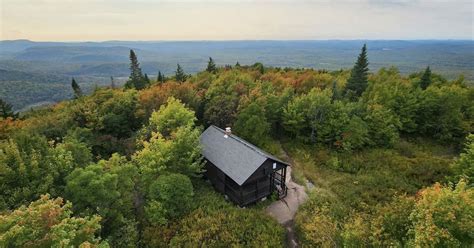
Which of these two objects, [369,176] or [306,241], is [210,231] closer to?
[306,241]

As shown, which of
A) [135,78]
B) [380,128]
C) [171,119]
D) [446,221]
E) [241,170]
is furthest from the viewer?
[135,78]

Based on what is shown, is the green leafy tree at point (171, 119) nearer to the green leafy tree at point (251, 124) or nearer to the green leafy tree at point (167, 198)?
the green leafy tree at point (251, 124)

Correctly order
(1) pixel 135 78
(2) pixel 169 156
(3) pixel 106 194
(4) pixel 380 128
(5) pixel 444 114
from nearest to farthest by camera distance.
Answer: (3) pixel 106 194, (2) pixel 169 156, (4) pixel 380 128, (5) pixel 444 114, (1) pixel 135 78

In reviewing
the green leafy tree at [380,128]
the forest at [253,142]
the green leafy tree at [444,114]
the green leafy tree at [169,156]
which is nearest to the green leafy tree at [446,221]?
the forest at [253,142]

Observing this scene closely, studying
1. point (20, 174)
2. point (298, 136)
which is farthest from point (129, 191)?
point (298, 136)

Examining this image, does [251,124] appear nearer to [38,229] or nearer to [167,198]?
[167,198]

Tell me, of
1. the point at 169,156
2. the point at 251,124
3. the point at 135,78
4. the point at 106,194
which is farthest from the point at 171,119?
the point at 135,78

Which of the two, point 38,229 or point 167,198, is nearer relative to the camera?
point 38,229

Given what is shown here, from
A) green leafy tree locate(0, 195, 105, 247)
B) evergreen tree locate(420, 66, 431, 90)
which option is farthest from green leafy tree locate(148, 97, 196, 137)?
evergreen tree locate(420, 66, 431, 90)
